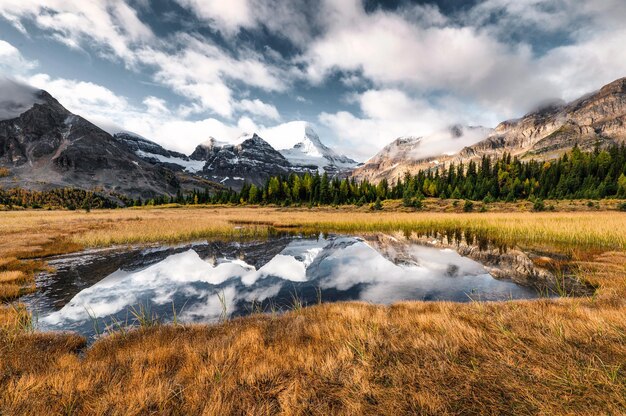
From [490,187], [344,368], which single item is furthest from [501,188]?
[344,368]

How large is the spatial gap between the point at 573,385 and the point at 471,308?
12.4 feet

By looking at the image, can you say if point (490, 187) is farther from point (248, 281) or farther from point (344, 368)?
point (344, 368)

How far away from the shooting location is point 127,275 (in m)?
12.5

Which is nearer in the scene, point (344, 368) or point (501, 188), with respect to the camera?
point (344, 368)

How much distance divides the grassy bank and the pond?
64.5 inches

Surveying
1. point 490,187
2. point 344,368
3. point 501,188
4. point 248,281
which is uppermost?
point 490,187

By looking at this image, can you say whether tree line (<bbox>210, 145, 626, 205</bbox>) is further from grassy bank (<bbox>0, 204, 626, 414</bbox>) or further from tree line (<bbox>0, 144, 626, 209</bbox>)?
grassy bank (<bbox>0, 204, 626, 414</bbox>)

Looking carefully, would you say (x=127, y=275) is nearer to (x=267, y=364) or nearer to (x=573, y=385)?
(x=267, y=364)

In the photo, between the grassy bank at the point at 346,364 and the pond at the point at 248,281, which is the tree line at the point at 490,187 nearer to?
the pond at the point at 248,281

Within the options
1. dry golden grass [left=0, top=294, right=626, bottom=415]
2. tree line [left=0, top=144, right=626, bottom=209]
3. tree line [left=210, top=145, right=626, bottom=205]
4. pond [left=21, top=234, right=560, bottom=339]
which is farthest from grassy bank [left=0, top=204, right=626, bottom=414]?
tree line [left=210, top=145, right=626, bottom=205]

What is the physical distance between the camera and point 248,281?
11.8 m

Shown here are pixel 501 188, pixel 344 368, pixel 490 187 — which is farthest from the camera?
pixel 501 188

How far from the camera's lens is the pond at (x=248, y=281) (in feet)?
27.7

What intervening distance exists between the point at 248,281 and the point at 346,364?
8.28 m
